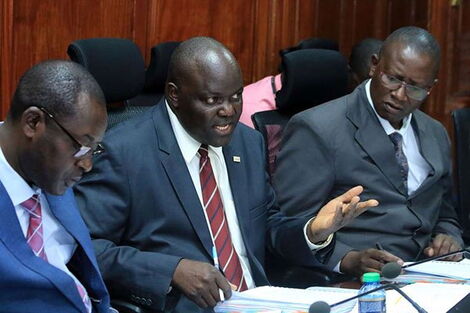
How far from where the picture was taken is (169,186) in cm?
302

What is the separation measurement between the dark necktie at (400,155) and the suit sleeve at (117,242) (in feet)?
3.80

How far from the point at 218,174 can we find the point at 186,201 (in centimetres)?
22

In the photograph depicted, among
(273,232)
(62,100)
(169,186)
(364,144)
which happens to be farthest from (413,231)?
(62,100)

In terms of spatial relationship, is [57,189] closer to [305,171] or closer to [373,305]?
[373,305]

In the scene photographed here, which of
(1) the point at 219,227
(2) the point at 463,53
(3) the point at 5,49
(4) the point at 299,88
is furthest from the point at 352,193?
(2) the point at 463,53

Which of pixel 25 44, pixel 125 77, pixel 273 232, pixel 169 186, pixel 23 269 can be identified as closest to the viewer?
pixel 23 269

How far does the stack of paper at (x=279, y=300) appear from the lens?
2582 millimetres

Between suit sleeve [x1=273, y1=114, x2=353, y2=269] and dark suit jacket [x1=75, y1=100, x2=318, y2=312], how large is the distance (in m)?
0.37

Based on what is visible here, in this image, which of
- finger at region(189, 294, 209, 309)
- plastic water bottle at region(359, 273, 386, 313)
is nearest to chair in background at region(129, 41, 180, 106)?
finger at region(189, 294, 209, 309)

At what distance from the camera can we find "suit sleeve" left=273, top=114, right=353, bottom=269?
3.49m

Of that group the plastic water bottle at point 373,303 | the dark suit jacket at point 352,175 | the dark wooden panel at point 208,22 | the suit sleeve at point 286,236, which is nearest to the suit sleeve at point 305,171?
the dark suit jacket at point 352,175

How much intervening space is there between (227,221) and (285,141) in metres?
0.61

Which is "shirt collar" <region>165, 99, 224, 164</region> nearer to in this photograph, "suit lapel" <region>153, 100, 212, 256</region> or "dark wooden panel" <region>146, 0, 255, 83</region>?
"suit lapel" <region>153, 100, 212, 256</region>

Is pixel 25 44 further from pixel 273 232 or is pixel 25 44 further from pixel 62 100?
pixel 62 100
